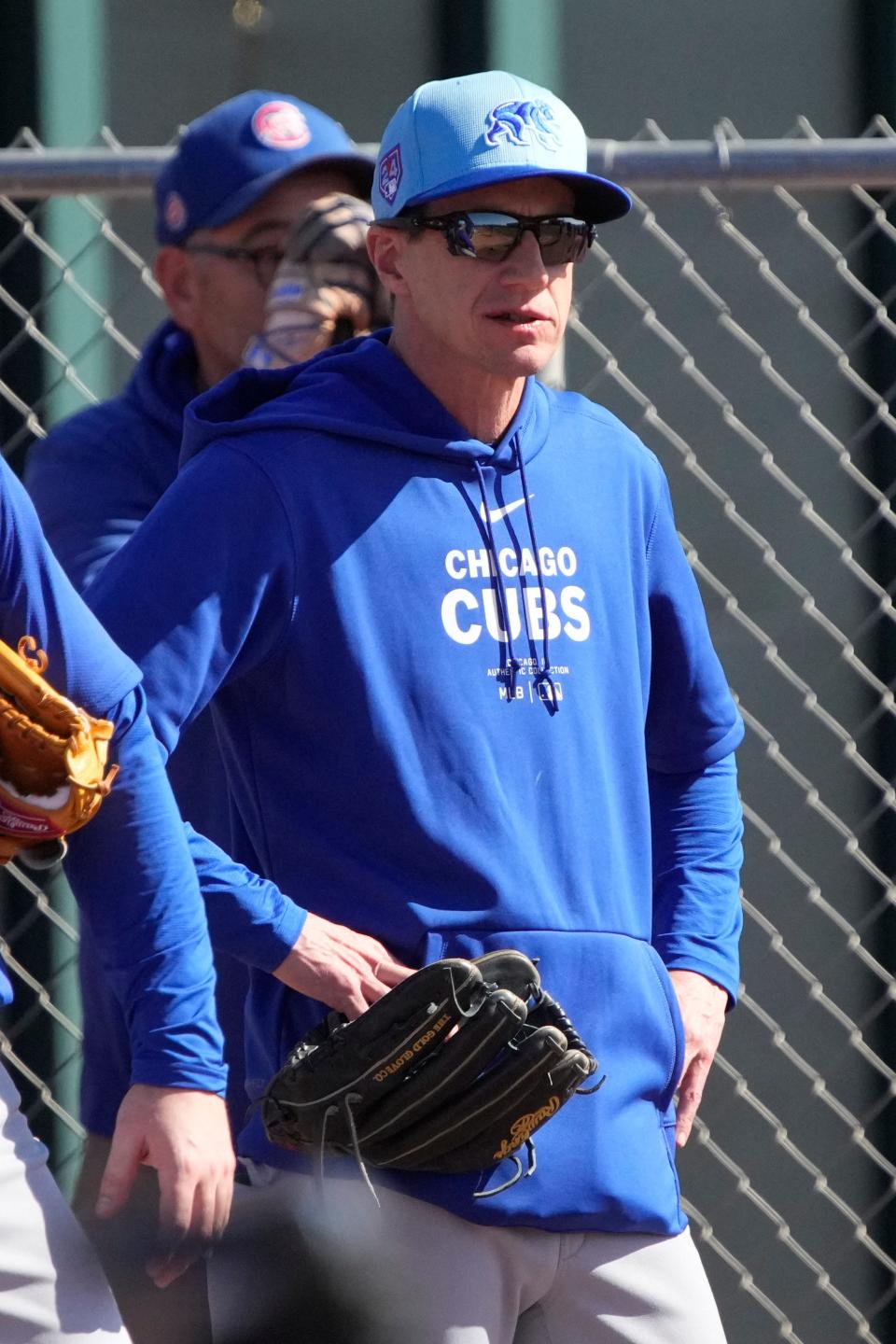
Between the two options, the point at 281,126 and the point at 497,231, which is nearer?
the point at 497,231

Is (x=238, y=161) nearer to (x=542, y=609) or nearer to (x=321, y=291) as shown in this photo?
(x=321, y=291)

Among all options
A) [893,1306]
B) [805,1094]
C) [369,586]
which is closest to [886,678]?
[805,1094]

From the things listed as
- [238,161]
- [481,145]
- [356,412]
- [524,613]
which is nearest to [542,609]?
[524,613]

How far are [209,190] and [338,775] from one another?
47.3 inches

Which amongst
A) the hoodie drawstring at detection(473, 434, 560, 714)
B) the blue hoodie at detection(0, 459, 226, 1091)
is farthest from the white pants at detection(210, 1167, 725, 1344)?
the hoodie drawstring at detection(473, 434, 560, 714)

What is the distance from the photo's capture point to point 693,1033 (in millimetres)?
2602

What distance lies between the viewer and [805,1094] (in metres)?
4.09

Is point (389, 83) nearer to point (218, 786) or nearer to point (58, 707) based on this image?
point (218, 786)

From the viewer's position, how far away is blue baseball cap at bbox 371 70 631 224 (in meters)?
2.37

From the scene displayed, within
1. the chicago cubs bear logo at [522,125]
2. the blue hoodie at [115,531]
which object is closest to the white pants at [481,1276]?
the blue hoodie at [115,531]

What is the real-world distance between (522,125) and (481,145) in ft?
0.20

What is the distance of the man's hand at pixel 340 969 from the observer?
2301 mm

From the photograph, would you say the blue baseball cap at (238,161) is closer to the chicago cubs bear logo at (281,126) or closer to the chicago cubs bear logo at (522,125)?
the chicago cubs bear logo at (281,126)

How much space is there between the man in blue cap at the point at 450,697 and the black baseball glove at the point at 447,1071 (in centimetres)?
5
